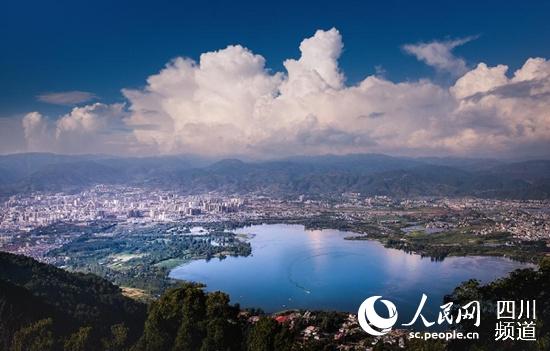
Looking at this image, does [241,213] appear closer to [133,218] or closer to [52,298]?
[133,218]

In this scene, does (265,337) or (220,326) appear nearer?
(265,337)

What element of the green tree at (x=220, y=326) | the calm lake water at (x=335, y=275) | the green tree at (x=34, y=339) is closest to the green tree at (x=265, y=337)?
the green tree at (x=220, y=326)

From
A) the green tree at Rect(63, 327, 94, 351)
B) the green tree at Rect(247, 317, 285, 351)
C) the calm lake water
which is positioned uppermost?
the green tree at Rect(247, 317, 285, 351)

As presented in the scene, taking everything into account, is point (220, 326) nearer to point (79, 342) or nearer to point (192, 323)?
point (192, 323)

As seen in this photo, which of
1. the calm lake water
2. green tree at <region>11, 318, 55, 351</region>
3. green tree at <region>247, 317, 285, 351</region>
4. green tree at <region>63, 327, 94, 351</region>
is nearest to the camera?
green tree at <region>247, 317, 285, 351</region>

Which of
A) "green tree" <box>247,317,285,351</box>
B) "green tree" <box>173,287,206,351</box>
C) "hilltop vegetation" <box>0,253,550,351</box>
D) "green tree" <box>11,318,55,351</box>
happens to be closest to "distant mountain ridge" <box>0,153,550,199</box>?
"hilltop vegetation" <box>0,253,550,351</box>

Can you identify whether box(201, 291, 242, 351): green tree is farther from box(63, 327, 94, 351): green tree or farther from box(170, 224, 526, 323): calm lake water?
box(170, 224, 526, 323): calm lake water

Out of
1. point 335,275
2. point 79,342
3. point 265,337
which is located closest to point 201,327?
point 265,337

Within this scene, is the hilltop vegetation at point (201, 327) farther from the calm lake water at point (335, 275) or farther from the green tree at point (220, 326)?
the calm lake water at point (335, 275)

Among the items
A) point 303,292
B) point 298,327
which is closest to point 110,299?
point 298,327
